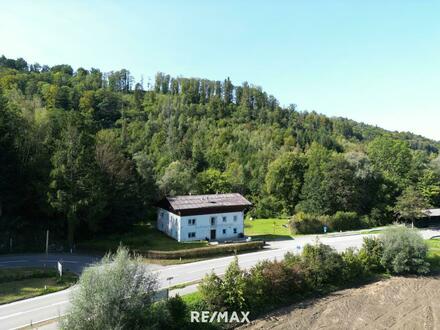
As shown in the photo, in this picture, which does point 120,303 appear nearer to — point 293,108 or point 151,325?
point 151,325

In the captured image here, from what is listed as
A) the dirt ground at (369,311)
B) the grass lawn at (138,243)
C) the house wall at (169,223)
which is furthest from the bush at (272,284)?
the house wall at (169,223)

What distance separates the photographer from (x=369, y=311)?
28234 millimetres

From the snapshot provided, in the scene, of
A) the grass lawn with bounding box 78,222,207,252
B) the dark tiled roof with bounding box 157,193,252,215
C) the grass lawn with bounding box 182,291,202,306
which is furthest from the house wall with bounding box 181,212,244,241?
the grass lawn with bounding box 182,291,202,306

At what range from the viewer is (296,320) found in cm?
2616

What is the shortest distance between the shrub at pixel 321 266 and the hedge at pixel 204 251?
936 centimetres

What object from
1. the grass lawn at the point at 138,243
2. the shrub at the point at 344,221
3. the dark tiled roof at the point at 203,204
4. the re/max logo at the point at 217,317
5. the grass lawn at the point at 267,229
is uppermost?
the dark tiled roof at the point at 203,204

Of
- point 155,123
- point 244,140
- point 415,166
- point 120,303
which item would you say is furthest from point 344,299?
point 155,123

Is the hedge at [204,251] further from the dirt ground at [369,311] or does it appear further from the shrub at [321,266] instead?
the dirt ground at [369,311]

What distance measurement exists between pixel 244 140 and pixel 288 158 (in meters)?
30.0

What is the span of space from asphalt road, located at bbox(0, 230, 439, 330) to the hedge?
125 cm

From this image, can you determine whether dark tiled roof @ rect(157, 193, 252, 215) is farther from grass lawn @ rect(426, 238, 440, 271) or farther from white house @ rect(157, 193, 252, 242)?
grass lawn @ rect(426, 238, 440, 271)

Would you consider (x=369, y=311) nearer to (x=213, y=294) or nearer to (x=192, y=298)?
(x=213, y=294)

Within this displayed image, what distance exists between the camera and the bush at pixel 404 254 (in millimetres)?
36531

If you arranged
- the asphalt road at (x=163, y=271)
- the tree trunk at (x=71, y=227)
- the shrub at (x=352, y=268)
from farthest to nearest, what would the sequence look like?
the tree trunk at (x=71, y=227)
the shrub at (x=352, y=268)
the asphalt road at (x=163, y=271)
